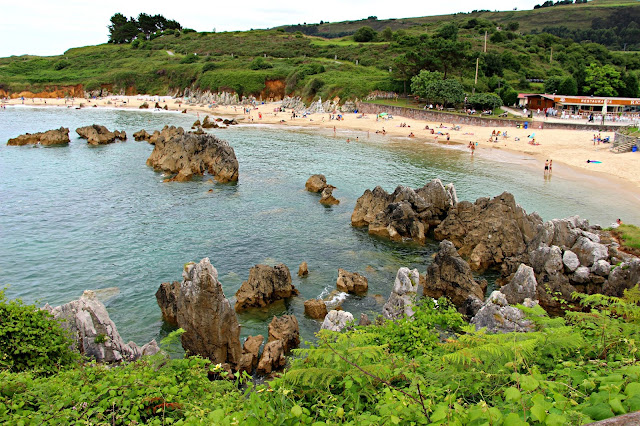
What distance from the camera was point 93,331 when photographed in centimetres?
1694

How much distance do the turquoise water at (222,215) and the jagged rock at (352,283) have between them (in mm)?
601

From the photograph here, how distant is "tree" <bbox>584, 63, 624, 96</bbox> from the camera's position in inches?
3780

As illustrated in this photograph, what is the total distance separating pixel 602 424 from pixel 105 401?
368 inches

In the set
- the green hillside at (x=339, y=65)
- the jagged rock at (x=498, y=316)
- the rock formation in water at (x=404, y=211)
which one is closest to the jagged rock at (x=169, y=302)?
the jagged rock at (x=498, y=316)

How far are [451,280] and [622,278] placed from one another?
28.2ft

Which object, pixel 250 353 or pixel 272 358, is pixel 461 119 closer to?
pixel 250 353

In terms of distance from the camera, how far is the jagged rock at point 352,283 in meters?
26.3

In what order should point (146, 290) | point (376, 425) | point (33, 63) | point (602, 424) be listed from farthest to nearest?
point (33, 63) → point (146, 290) → point (376, 425) → point (602, 424)

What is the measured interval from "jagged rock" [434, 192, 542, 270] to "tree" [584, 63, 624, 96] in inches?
3221

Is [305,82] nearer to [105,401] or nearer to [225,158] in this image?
[225,158]

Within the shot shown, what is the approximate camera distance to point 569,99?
86.7 metres

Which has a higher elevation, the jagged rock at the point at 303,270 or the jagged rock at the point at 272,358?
the jagged rock at the point at 303,270

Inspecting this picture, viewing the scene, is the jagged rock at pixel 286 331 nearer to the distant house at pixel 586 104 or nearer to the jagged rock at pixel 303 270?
the jagged rock at pixel 303 270

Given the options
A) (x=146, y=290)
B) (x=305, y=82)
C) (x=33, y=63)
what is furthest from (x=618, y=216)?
(x=33, y=63)
